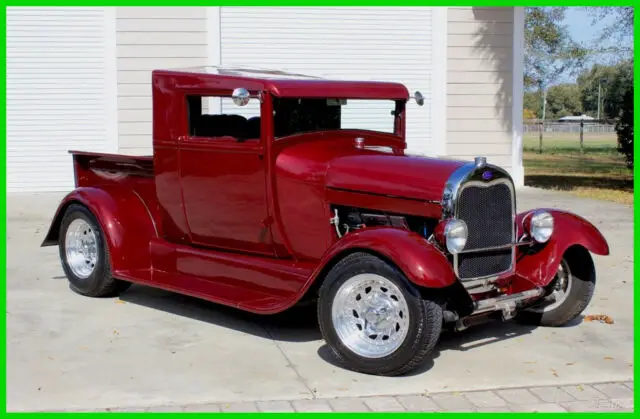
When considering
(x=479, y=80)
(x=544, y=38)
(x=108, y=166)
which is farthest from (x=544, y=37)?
(x=108, y=166)

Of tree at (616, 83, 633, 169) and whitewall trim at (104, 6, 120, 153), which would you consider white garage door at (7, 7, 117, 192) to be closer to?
whitewall trim at (104, 6, 120, 153)

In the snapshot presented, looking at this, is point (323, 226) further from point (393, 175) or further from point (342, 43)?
point (342, 43)

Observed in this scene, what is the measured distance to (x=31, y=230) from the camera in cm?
1109

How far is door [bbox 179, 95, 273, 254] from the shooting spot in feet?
21.4

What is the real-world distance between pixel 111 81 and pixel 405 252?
1034 centimetres

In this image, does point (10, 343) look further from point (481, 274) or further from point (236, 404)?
point (481, 274)

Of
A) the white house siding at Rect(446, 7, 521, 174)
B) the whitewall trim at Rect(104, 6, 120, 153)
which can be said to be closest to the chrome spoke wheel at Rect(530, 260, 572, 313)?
the white house siding at Rect(446, 7, 521, 174)

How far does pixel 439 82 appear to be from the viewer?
1555 cm

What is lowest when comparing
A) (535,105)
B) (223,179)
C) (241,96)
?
(223,179)

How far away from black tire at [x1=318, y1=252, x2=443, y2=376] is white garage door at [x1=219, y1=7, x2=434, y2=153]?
966cm

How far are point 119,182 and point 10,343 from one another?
201 centimetres

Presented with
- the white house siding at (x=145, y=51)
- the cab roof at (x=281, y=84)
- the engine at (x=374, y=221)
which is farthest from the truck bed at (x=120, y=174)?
the white house siding at (x=145, y=51)

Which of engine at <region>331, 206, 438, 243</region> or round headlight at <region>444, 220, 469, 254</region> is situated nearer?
round headlight at <region>444, 220, 469, 254</region>

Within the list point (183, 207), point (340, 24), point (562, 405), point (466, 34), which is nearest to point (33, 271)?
point (183, 207)
